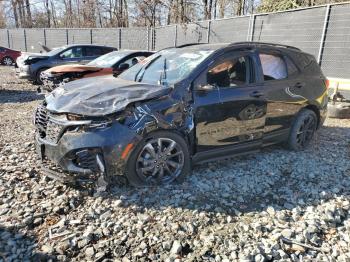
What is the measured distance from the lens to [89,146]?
3.55m

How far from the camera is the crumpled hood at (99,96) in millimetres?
3681

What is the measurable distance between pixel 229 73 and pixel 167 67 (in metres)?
0.85

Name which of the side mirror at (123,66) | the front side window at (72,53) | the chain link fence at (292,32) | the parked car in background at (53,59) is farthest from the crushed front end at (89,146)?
the front side window at (72,53)

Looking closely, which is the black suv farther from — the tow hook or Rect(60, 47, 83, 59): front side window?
Rect(60, 47, 83, 59): front side window

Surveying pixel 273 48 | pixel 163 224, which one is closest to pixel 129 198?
pixel 163 224

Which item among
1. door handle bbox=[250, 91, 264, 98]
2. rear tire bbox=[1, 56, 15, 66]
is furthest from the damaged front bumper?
rear tire bbox=[1, 56, 15, 66]

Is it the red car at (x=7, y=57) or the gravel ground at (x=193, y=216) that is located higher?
the red car at (x=7, y=57)

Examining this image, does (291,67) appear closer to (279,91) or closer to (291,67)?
(291,67)

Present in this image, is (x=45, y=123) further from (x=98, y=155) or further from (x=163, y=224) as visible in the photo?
(x=163, y=224)

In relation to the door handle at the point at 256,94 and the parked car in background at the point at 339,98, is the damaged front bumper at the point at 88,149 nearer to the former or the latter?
the door handle at the point at 256,94

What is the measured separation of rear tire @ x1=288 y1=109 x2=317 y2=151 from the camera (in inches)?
215

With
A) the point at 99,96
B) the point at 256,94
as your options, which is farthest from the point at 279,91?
the point at 99,96

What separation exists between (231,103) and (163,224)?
1.87 m

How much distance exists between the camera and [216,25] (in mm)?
13820
